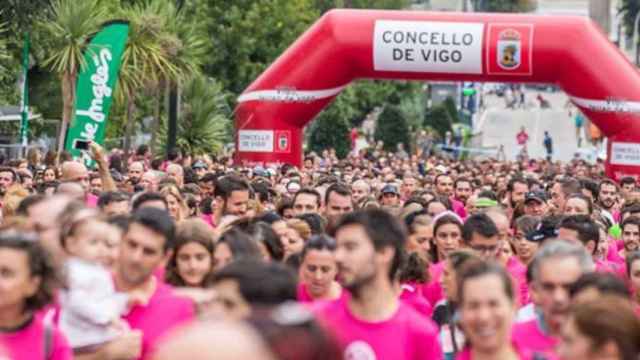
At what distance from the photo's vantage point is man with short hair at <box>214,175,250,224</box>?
524 inches

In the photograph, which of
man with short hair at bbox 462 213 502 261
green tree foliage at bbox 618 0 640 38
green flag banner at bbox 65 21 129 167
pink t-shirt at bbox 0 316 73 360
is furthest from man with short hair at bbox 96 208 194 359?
green tree foliage at bbox 618 0 640 38

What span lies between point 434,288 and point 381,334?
360 centimetres

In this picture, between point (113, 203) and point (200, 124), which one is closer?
point (113, 203)

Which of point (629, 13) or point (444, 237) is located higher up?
point (629, 13)

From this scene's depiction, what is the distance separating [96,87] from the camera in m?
24.3

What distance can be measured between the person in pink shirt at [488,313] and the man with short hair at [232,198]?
5863mm

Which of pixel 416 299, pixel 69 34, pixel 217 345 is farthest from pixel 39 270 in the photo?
pixel 69 34

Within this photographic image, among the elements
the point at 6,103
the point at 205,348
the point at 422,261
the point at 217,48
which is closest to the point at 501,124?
the point at 217,48

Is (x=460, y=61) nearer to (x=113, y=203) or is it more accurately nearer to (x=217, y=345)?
(x=113, y=203)

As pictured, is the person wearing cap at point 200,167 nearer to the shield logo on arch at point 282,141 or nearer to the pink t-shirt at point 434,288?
the shield logo on arch at point 282,141

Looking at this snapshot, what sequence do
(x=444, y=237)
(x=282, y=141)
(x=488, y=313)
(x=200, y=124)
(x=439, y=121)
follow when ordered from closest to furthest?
(x=488, y=313) < (x=444, y=237) < (x=282, y=141) < (x=200, y=124) < (x=439, y=121)

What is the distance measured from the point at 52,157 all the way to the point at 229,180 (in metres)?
11.2

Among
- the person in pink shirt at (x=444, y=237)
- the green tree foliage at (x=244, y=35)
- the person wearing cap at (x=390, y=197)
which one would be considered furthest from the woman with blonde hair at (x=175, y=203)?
the green tree foliage at (x=244, y=35)

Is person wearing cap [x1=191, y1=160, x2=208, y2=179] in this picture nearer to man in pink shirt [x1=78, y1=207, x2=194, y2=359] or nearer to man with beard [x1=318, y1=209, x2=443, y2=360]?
man in pink shirt [x1=78, y1=207, x2=194, y2=359]
